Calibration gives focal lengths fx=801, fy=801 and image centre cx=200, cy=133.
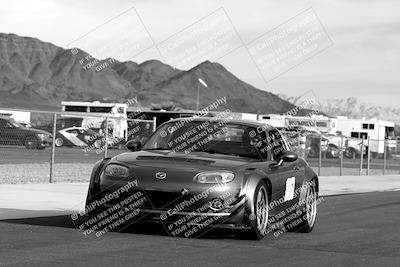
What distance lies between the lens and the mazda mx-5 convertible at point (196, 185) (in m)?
8.79

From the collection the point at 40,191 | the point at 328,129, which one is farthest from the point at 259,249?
the point at 328,129

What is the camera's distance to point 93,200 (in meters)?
9.03

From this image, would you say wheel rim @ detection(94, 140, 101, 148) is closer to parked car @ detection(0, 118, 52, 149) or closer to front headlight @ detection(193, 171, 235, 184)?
parked car @ detection(0, 118, 52, 149)

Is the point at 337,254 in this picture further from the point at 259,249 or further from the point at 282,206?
the point at 282,206

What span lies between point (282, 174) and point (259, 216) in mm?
1076

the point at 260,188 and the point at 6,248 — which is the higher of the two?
the point at 6,248

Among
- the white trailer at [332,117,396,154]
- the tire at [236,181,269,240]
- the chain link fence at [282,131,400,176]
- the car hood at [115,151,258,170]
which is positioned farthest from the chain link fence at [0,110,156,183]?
the white trailer at [332,117,396,154]

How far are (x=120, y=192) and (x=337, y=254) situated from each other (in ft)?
8.05

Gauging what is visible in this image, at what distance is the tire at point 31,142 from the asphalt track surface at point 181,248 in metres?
15.6

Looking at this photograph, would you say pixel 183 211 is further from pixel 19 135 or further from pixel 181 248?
pixel 19 135

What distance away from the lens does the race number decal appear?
1032 cm

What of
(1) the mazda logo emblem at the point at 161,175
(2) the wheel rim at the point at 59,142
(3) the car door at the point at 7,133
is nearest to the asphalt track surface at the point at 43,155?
(3) the car door at the point at 7,133

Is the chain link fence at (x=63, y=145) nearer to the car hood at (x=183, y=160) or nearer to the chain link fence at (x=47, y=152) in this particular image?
the chain link fence at (x=47, y=152)

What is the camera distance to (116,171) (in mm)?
9070
